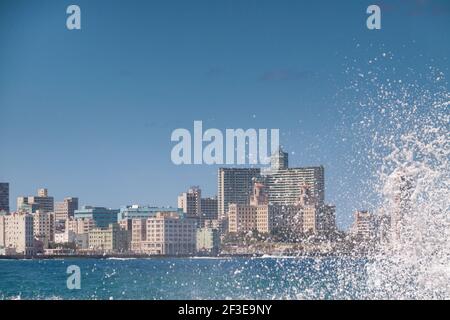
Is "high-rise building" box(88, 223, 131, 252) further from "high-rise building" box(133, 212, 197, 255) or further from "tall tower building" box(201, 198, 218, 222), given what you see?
"tall tower building" box(201, 198, 218, 222)

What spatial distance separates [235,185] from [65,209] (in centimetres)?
1334

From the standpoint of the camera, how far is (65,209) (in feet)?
183

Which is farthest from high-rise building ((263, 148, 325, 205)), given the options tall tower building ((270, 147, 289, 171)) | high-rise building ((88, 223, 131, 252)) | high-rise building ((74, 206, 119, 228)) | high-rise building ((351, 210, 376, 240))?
high-rise building ((88, 223, 131, 252))

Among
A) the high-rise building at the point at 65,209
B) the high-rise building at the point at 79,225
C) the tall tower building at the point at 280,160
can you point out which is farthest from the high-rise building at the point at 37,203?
the tall tower building at the point at 280,160

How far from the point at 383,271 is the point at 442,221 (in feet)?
16.6

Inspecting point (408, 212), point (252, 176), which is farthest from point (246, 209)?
point (408, 212)

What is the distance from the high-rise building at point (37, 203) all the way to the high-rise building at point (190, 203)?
21.7ft

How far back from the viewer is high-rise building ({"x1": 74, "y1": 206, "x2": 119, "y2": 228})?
57500 millimetres

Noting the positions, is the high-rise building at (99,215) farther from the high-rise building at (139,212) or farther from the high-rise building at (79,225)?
the high-rise building at (139,212)

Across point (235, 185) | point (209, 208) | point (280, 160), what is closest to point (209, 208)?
point (209, 208)

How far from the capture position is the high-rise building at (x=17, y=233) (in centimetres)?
5744

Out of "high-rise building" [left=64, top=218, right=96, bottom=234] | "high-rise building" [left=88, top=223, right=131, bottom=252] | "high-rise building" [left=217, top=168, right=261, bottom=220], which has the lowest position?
"high-rise building" [left=88, top=223, right=131, bottom=252]

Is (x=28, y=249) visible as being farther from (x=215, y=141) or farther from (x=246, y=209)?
(x=215, y=141)

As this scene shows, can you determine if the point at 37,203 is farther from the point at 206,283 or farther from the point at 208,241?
the point at 206,283
